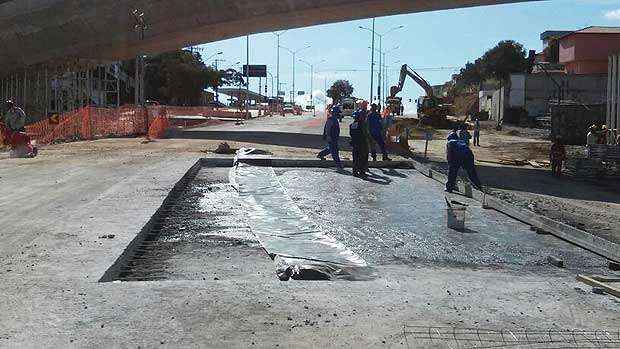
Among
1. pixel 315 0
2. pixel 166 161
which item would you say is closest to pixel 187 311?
pixel 166 161

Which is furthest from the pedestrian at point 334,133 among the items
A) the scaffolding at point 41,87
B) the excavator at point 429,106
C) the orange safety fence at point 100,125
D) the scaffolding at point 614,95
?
the excavator at point 429,106

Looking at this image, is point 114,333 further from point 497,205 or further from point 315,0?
point 315,0

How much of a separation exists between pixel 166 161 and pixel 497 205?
989cm

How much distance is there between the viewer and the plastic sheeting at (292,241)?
748 centimetres

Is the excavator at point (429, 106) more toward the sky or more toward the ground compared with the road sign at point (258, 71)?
more toward the ground

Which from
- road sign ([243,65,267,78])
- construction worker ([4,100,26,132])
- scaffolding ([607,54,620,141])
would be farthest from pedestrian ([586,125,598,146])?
road sign ([243,65,267,78])

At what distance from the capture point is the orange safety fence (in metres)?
29.1

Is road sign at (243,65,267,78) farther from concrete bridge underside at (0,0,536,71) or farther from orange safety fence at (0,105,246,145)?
orange safety fence at (0,105,246,145)

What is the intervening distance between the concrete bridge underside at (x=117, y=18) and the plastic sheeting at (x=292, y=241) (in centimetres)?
2855

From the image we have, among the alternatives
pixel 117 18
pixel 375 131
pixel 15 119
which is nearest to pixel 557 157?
pixel 375 131

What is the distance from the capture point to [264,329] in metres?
5.41

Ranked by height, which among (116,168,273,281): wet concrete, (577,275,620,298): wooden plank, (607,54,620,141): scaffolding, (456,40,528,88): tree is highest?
(456,40,528,88): tree

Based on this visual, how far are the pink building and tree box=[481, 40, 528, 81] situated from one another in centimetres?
2825

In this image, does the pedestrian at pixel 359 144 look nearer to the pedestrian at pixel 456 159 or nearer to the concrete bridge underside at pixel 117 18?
the pedestrian at pixel 456 159
